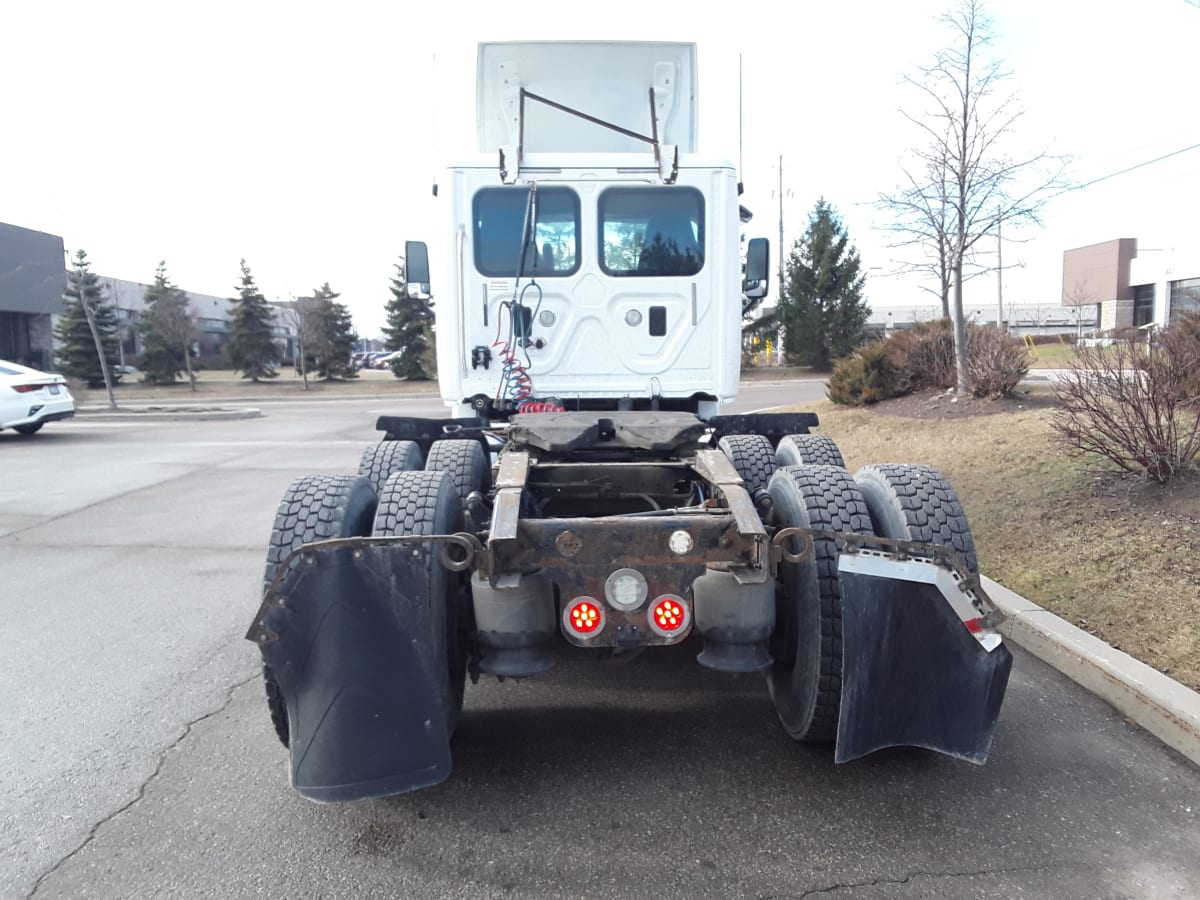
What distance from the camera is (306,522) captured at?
301 centimetres

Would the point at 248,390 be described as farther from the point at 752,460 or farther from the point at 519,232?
the point at 752,460

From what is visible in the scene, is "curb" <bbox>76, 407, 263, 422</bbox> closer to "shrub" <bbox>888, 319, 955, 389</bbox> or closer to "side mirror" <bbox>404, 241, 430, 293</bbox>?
"shrub" <bbox>888, 319, 955, 389</bbox>

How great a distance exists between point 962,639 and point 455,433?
3.44 m

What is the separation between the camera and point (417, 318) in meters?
38.7

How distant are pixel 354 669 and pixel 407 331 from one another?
3761cm

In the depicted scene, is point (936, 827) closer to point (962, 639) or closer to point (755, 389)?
point (962, 639)

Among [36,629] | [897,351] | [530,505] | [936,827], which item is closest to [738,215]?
[530,505]

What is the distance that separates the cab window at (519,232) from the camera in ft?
18.5

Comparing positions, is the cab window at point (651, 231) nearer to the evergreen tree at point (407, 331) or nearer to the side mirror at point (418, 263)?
the side mirror at point (418, 263)

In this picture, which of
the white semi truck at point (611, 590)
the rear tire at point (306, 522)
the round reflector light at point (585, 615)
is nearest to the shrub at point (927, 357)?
the white semi truck at point (611, 590)

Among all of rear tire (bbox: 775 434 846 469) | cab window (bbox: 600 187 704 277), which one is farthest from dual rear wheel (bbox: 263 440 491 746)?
cab window (bbox: 600 187 704 277)

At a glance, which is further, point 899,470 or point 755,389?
point 755,389

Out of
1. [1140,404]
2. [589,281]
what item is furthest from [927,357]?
[589,281]

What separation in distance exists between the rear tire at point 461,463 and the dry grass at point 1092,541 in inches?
129
